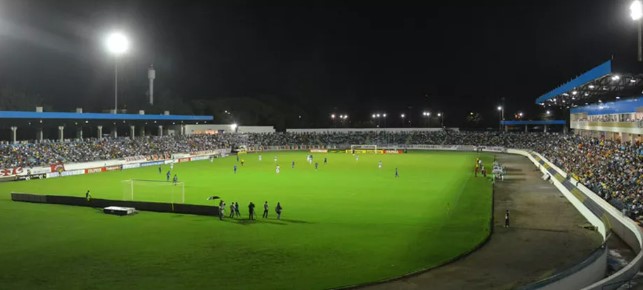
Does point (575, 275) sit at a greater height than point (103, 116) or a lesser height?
lesser

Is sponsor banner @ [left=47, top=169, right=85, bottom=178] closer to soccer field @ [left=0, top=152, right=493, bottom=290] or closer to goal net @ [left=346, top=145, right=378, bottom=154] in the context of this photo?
soccer field @ [left=0, top=152, right=493, bottom=290]

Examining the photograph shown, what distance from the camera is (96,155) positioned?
61.2 meters

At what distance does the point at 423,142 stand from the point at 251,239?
86.0 metres

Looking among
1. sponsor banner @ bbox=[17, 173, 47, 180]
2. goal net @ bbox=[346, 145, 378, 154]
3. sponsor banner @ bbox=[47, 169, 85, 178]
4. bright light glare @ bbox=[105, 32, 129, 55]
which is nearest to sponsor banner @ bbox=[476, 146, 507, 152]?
goal net @ bbox=[346, 145, 378, 154]

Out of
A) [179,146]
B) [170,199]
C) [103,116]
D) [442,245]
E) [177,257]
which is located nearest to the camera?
[177,257]

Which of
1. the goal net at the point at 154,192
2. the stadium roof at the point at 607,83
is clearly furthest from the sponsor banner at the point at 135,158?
the stadium roof at the point at 607,83

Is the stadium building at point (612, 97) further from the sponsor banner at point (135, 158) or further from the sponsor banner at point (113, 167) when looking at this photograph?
the sponsor banner at point (135, 158)

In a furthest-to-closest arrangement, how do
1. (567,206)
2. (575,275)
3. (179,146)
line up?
(179,146), (567,206), (575,275)

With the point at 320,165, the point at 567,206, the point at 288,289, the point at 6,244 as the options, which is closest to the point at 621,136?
the point at 567,206

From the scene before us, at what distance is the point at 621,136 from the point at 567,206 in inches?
793

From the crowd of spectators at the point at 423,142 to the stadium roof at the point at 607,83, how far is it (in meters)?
3.92

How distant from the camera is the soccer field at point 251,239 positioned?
59.2ft

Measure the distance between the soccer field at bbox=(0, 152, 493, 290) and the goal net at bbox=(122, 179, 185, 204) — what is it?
0.48 metres

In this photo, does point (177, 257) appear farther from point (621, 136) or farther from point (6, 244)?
point (621, 136)
